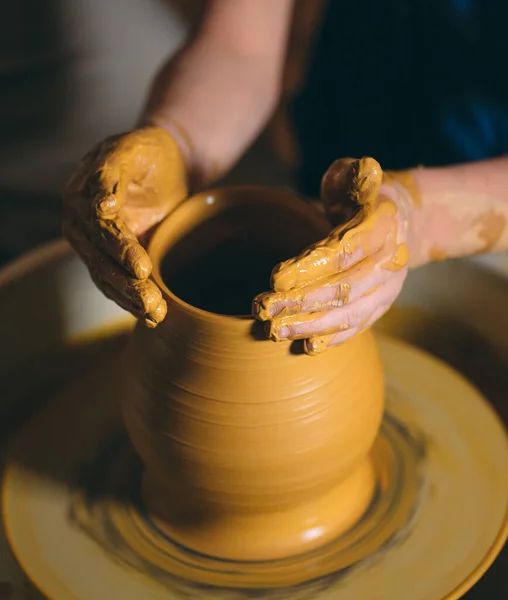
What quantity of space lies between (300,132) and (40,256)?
2.42ft

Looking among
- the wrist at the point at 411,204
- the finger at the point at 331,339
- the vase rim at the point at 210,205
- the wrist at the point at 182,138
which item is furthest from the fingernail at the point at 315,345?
the wrist at the point at 182,138

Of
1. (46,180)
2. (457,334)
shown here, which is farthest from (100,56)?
(457,334)

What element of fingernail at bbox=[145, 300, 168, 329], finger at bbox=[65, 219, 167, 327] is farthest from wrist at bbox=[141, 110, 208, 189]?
fingernail at bbox=[145, 300, 168, 329]

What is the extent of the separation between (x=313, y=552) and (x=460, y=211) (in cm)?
52

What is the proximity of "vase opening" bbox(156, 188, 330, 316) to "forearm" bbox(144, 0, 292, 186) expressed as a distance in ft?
0.64

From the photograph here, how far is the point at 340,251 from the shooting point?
824 mm

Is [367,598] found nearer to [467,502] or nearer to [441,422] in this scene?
[467,502]

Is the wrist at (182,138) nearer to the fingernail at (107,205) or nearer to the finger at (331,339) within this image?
the fingernail at (107,205)

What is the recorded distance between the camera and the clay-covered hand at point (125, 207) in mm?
835

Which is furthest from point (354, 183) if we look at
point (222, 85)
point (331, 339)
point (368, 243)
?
point (222, 85)

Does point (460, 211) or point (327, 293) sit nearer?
point (327, 293)

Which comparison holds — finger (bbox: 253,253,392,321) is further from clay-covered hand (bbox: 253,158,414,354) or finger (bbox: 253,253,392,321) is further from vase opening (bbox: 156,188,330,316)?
vase opening (bbox: 156,188,330,316)

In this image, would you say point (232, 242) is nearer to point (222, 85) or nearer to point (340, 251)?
point (340, 251)

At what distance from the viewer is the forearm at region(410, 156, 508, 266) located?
1062 mm
